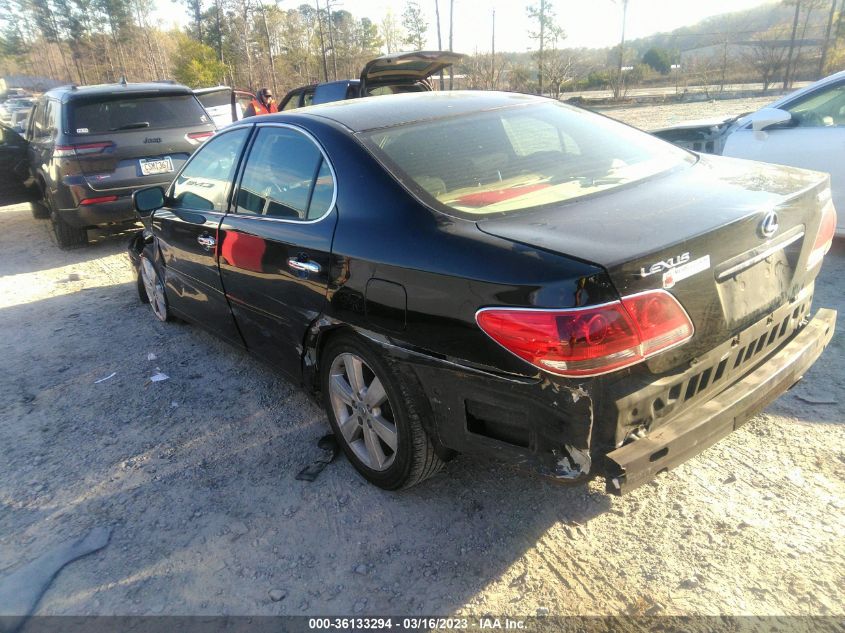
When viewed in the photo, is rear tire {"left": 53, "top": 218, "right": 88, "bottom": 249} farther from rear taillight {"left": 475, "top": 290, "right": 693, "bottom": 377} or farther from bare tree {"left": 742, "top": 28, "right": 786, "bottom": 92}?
bare tree {"left": 742, "top": 28, "right": 786, "bottom": 92}

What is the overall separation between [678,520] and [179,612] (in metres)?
1.97

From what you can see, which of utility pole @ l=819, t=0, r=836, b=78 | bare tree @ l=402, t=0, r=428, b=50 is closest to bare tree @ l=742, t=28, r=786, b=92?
utility pole @ l=819, t=0, r=836, b=78

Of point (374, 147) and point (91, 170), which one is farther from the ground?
point (374, 147)

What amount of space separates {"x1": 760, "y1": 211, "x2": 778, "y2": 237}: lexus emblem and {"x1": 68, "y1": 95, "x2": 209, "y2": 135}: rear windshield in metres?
7.05

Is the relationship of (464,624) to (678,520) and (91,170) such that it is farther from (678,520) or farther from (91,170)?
(91,170)

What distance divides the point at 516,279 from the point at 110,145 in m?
6.71

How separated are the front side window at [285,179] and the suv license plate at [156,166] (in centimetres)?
451

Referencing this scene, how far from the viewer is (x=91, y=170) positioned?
706 centimetres

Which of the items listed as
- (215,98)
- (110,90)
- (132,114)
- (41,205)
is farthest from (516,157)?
(215,98)

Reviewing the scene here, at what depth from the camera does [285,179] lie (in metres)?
3.12

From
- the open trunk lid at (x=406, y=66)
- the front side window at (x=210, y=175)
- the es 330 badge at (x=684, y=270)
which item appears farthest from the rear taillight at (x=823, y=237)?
the open trunk lid at (x=406, y=66)

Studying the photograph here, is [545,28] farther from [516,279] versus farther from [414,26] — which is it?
[516,279]

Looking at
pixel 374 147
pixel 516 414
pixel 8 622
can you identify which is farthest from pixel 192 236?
pixel 516 414

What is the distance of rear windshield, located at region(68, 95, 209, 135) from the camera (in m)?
7.04
